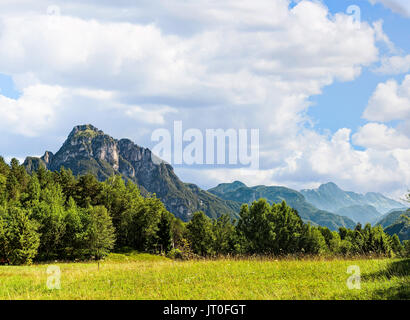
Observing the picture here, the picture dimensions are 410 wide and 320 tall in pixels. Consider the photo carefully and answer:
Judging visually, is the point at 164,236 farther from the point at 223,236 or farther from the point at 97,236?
the point at 97,236

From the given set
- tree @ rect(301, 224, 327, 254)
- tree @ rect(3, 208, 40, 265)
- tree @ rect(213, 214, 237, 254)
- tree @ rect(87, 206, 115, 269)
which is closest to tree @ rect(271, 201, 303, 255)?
tree @ rect(301, 224, 327, 254)

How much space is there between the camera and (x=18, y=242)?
6212 cm

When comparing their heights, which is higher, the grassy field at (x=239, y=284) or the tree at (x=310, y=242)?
the grassy field at (x=239, y=284)

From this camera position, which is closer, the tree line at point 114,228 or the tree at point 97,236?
the tree line at point 114,228

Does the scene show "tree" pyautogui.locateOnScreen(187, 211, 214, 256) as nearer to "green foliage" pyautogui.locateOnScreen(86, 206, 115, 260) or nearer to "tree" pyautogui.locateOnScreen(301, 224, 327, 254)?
"tree" pyautogui.locateOnScreen(301, 224, 327, 254)

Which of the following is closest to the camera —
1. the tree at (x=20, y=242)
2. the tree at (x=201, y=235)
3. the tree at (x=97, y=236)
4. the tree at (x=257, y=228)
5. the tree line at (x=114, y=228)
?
the tree at (x=20, y=242)

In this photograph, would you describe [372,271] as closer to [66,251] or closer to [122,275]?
[122,275]

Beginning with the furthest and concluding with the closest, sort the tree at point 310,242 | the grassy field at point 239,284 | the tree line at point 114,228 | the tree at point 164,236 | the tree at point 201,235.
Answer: the tree at point 164,236
the tree at point 201,235
the tree at point 310,242
the tree line at point 114,228
the grassy field at point 239,284

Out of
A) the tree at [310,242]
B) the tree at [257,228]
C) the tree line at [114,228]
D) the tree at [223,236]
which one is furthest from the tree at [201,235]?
the tree at [310,242]

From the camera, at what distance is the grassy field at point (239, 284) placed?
44.1 feet

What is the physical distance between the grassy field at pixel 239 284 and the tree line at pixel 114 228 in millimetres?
31566

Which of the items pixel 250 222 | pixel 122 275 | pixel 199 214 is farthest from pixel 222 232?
pixel 122 275

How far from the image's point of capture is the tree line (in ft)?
224

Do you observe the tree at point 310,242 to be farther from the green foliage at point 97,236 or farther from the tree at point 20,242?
the tree at point 20,242
